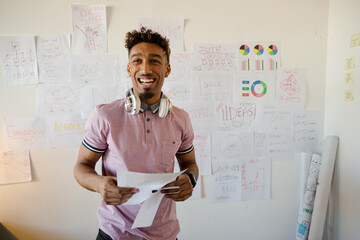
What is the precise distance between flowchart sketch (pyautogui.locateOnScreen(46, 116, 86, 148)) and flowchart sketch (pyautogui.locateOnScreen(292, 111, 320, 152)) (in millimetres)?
1805

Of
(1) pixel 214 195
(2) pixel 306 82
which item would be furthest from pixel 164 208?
(2) pixel 306 82

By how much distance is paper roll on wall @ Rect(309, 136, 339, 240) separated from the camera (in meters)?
1.83

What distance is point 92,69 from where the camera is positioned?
172 centimetres

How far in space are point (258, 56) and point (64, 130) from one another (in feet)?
5.52

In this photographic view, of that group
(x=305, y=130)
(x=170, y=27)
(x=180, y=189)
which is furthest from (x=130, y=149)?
(x=305, y=130)

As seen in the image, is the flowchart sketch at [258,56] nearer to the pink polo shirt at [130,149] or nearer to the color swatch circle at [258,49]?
the color swatch circle at [258,49]

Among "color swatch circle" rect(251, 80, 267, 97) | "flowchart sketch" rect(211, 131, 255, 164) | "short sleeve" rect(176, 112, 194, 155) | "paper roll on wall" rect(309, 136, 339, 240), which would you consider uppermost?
"color swatch circle" rect(251, 80, 267, 97)

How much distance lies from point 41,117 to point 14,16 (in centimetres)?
75

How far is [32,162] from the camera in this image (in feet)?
5.61

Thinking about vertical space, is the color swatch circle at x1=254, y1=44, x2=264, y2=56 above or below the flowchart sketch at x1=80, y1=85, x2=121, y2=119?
above

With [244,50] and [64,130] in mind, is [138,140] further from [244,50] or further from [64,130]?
[244,50]

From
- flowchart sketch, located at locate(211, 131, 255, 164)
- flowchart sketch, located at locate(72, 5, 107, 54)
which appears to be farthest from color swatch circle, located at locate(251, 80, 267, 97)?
flowchart sketch, located at locate(72, 5, 107, 54)

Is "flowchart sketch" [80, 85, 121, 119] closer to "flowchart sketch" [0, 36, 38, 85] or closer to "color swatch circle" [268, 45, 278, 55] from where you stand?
"flowchart sketch" [0, 36, 38, 85]

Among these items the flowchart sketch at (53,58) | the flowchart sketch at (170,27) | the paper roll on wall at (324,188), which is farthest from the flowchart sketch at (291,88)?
the flowchart sketch at (53,58)
